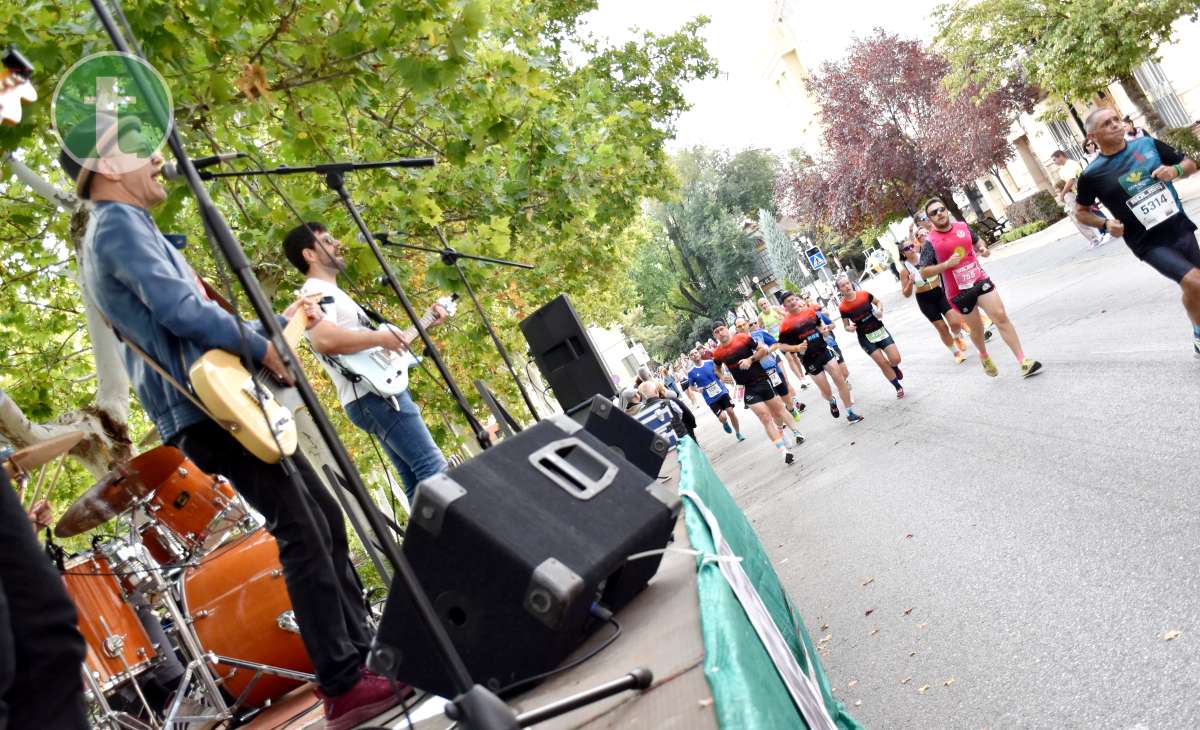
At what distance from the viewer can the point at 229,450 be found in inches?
155

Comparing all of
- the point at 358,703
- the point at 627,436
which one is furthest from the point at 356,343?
the point at 358,703

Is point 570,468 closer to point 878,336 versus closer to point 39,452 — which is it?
point 39,452

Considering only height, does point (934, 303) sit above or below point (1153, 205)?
below

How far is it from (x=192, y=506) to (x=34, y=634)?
5333mm

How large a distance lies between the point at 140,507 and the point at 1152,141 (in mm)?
8025

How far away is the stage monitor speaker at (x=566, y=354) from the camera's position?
7.96 meters

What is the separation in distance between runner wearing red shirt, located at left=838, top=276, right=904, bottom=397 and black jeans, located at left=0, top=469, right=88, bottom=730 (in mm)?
12920

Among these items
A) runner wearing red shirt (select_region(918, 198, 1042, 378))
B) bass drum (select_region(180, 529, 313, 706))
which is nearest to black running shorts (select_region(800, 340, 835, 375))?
runner wearing red shirt (select_region(918, 198, 1042, 378))

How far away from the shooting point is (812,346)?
1546cm

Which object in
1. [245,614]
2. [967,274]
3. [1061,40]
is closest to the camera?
[245,614]

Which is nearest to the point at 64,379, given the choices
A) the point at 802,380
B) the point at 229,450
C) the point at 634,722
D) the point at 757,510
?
the point at 757,510

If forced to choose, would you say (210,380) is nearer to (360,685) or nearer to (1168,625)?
(360,685)

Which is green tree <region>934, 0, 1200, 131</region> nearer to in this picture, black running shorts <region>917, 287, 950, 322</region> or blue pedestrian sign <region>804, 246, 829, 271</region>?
blue pedestrian sign <region>804, 246, 829, 271</region>

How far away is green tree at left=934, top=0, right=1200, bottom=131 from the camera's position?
96.6 feet
